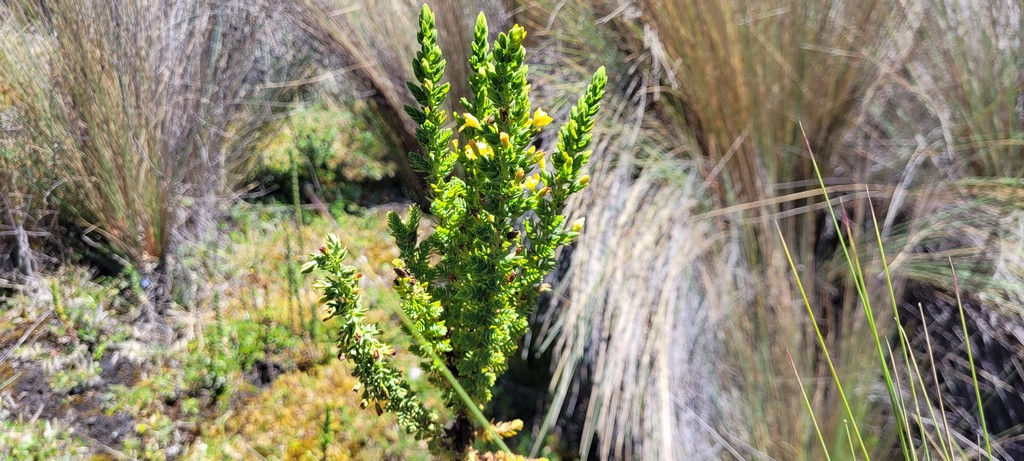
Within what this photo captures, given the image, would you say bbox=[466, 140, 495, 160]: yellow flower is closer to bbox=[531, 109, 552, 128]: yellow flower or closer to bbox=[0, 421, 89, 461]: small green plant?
bbox=[531, 109, 552, 128]: yellow flower

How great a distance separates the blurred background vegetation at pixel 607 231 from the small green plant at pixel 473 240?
0.24 metres

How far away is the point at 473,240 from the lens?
118 centimetres

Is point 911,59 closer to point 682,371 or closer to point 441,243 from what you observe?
point 682,371

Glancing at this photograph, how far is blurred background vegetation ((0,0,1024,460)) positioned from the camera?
1451 mm

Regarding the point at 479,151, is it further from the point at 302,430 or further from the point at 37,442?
the point at 37,442

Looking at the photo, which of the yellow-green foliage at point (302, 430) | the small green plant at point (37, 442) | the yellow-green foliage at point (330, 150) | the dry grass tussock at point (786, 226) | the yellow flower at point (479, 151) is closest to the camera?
the yellow flower at point (479, 151)

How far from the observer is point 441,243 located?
1.23 meters

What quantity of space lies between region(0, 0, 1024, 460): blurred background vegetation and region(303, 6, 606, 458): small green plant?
24 centimetres

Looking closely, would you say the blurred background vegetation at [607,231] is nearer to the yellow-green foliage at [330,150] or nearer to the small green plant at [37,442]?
the small green plant at [37,442]

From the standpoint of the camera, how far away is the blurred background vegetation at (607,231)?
1451 millimetres

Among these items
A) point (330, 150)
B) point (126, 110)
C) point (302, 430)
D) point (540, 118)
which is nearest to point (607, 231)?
point (540, 118)

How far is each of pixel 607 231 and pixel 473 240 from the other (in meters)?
0.54

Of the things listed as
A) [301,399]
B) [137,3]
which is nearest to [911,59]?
[301,399]

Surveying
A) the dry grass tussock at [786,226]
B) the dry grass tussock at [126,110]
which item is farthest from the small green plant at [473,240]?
the dry grass tussock at [126,110]
